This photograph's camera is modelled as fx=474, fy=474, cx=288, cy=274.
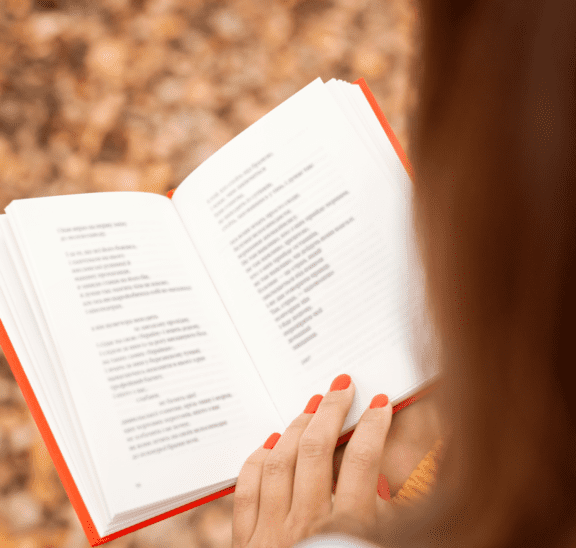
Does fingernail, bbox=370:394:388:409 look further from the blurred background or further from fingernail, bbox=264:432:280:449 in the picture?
the blurred background

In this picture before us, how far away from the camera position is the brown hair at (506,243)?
158 mm

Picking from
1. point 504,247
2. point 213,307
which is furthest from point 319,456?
point 504,247

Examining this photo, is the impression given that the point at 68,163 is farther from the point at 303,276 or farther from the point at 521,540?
the point at 521,540

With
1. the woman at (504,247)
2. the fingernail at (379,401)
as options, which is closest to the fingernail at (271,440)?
the fingernail at (379,401)

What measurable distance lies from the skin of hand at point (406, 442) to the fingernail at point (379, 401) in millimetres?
37

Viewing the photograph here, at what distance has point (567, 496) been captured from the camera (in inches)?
7.3

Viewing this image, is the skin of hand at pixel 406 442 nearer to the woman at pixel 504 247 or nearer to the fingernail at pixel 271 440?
the fingernail at pixel 271 440

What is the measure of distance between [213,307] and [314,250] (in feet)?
0.42

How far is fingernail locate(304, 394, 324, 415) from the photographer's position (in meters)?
0.49

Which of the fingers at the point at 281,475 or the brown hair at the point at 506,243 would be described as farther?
the fingers at the point at 281,475

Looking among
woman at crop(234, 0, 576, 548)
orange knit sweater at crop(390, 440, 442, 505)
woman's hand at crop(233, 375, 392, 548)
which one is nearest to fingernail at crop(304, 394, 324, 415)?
woman's hand at crop(233, 375, 392, 548)

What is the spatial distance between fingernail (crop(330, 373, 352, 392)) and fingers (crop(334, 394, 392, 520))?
1.3 inches

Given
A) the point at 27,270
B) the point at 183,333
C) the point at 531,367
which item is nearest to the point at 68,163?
the point at 27,270

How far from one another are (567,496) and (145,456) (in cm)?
37
